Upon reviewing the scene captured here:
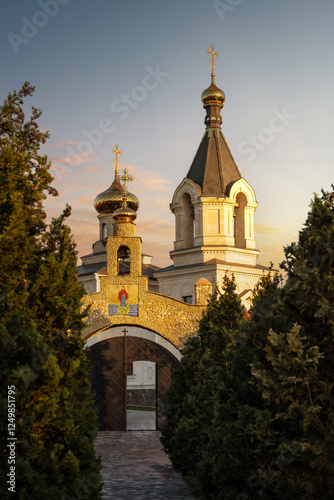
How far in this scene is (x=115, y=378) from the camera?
18.6 meters

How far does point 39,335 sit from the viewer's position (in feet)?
20.4

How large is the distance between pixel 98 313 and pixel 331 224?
39.5 ft

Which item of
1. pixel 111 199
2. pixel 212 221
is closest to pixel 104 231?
pixel 111 199

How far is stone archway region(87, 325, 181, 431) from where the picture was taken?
18484 mm

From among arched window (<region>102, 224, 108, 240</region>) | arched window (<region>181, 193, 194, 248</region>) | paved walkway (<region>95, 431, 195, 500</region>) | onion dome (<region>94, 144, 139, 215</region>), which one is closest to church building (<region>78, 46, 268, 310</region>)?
arched window (<region>181, 193, 194, 248</region>)

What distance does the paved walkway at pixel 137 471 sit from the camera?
9413 mm

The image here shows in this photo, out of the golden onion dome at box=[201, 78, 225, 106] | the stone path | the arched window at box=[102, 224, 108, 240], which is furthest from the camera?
the arched window at box=[102, 224, 108, 240]

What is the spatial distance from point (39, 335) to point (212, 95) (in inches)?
989

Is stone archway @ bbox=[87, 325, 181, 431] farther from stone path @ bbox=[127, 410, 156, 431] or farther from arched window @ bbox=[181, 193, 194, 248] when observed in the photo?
arched window @ bbox=[181, 193, 194, 248]

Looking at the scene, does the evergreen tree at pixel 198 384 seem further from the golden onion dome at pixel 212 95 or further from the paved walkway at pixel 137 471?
the golden onion dome at pixel 212 95

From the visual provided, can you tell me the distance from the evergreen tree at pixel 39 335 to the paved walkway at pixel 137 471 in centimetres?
289

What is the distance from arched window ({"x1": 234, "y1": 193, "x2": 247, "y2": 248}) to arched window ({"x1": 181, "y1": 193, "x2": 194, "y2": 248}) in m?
2.12

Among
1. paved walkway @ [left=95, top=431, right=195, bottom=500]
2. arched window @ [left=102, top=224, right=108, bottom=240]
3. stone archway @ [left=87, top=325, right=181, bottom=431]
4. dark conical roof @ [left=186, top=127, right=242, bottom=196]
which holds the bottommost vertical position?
paved walkway @ [left=95, top=431, right=195, bottom=500]

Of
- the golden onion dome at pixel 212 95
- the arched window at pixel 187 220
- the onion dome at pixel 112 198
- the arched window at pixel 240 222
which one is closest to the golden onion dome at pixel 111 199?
the onion dome at pixel 112 198
